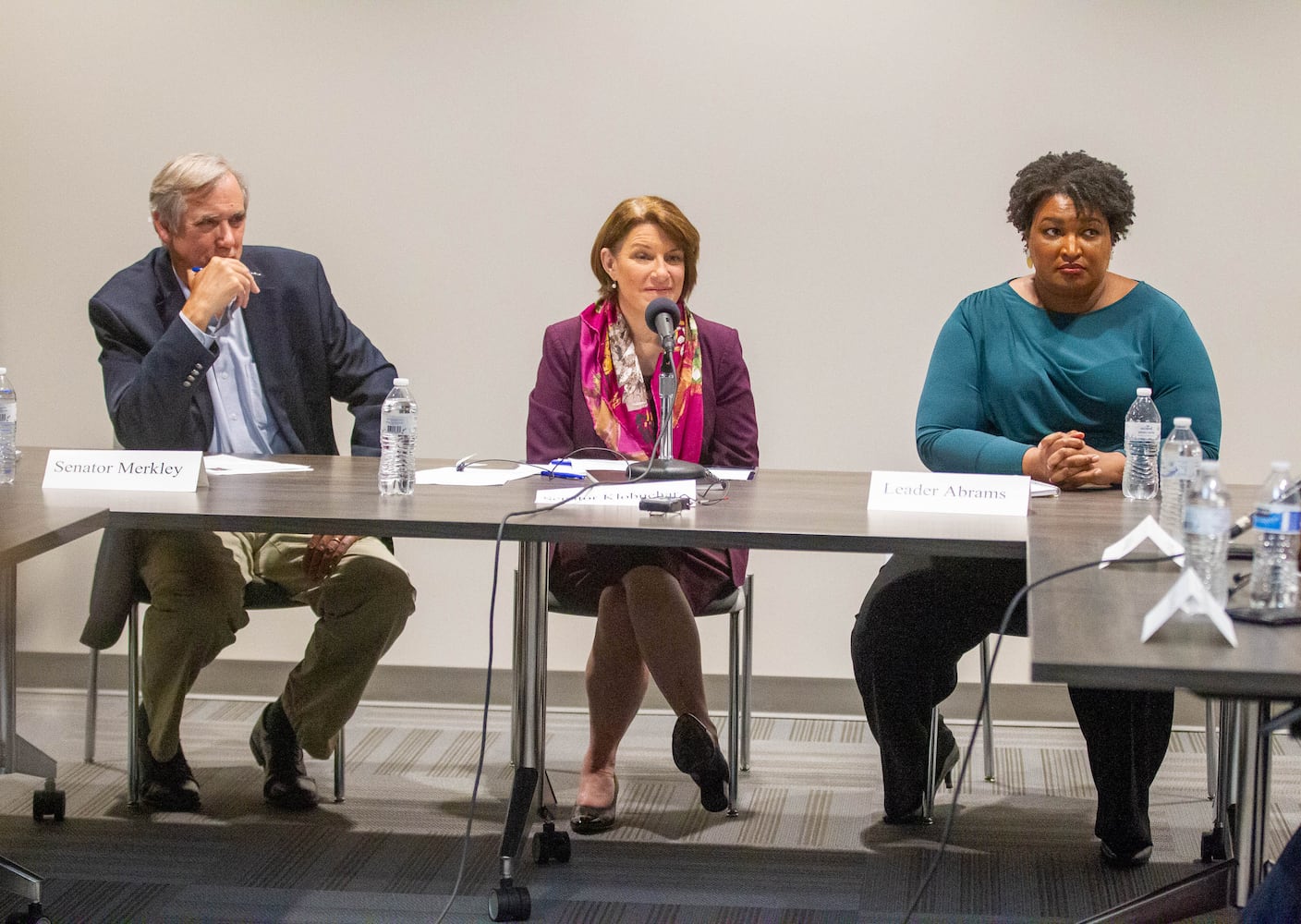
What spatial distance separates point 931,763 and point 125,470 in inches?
65.5

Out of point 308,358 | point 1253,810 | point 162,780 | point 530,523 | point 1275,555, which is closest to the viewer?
point 1275,555

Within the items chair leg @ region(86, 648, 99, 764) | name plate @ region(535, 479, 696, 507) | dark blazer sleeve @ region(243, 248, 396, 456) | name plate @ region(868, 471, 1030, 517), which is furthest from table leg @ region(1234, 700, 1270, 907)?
chair leg @ region(86, 648, 99, 764)

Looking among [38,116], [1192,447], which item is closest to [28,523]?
[1192,447]

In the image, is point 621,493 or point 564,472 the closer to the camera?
point 621,493

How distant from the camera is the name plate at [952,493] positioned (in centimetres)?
227

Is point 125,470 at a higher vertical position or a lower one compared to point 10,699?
higher

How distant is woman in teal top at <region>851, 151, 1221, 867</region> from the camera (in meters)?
2.62

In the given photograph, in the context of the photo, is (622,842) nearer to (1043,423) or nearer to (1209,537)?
(1043,423)

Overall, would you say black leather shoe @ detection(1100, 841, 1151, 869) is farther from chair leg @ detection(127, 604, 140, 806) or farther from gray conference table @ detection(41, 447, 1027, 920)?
chair leg @ detection(127, 604, 140, 806)

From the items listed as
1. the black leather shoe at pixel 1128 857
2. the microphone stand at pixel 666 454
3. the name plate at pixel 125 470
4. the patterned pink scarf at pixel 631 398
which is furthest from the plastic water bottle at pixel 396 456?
the black leather shoe at pixel 1128 857

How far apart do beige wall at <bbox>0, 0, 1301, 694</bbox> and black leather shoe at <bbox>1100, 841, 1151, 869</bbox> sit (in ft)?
3.59

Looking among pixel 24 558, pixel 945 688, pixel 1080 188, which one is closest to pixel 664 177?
pixel 1080 188

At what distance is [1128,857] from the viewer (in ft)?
8.59

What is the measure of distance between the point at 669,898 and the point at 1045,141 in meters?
2.26
